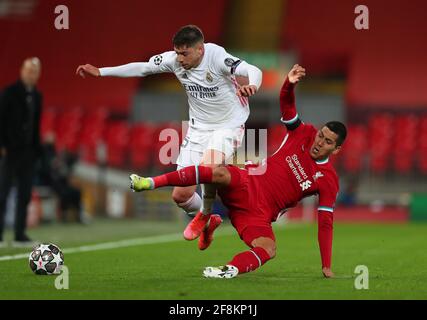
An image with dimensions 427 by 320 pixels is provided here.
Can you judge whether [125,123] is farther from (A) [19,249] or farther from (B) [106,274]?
(B) [106,274]

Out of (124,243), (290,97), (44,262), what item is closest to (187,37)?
(290,97)

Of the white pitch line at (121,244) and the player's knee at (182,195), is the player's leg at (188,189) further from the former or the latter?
the white pitch line at (121,244)

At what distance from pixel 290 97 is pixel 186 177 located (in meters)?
1.22

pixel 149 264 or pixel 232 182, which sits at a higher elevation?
pixel 232 182

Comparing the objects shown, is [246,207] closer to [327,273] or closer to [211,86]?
[327,273]

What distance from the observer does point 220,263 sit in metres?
10.8

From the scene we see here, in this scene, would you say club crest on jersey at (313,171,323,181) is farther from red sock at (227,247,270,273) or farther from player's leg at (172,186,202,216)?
player's leg at (172,186,202,216)

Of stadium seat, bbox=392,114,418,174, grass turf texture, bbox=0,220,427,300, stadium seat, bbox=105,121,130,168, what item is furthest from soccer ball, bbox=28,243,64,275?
stadium seat, bbox=392,114,418,174

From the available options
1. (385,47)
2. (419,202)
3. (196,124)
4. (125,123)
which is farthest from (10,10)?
→ (196,124)

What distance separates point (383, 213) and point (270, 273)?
1570cm

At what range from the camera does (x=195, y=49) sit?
31.5 ft

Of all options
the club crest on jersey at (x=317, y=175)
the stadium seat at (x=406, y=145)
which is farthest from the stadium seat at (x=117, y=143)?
the club crest on jersey at (x=317, y=175)

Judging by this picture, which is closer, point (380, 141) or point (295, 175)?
point (295, 175)

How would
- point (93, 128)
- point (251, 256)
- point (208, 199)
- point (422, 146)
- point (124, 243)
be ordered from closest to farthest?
1. point (251, 256)
2. point (208, 199)
3. point (124, 243)
4. point (422, 146)
5. point (93, 128)
